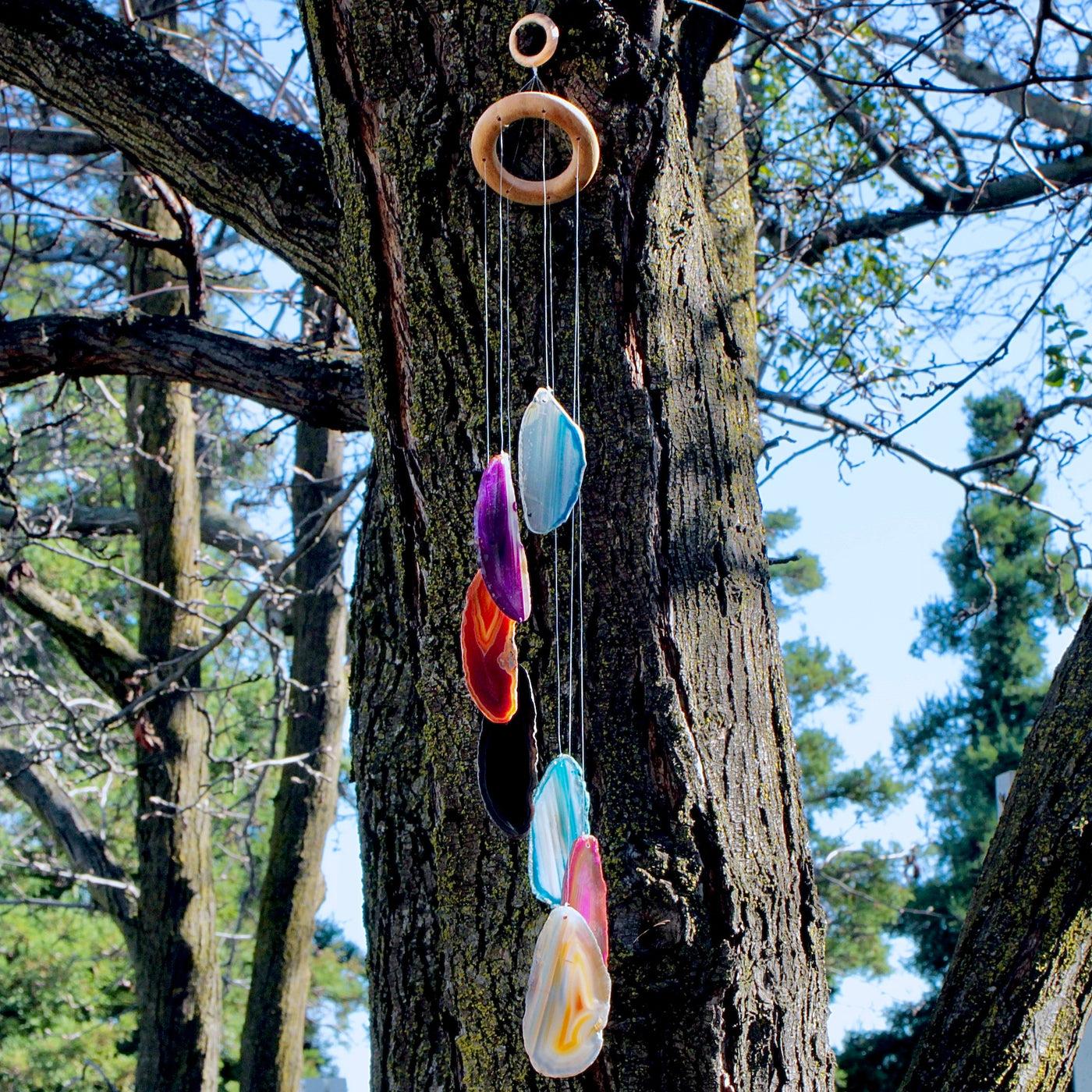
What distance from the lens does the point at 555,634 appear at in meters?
1.33

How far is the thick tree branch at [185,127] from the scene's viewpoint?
2.20 metres

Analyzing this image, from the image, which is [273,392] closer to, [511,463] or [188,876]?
[511,463]

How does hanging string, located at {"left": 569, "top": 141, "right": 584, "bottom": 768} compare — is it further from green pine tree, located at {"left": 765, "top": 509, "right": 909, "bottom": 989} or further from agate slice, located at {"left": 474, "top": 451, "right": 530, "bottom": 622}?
green pine tree, located at {"left": 765, "top": 509, "right": 909, "bottom": 989}

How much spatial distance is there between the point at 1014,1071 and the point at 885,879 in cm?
779

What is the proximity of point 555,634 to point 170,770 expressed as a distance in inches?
161

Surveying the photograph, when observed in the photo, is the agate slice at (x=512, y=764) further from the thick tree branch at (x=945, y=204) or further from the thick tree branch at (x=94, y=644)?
the thick tree branch at (x=94, y=644)

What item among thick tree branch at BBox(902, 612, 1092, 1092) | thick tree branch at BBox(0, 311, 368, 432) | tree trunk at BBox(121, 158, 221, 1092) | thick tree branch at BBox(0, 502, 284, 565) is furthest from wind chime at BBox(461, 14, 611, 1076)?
thick tree branch at BBox(0, 502, 284, 565)

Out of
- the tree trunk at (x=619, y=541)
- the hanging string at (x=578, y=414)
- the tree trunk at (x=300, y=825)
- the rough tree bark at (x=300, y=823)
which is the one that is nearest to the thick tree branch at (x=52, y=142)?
the tree trunk at (x=300, y=825)

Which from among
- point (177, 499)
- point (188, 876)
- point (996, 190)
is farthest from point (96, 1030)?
point (996, 190)

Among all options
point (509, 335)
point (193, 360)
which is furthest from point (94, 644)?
point (509, 335)

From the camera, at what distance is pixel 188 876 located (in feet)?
16.3

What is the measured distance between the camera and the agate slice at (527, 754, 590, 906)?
1.16m

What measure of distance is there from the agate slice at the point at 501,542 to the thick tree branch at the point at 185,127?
1178 mm

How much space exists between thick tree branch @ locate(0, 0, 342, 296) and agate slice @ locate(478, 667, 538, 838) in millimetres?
1215
